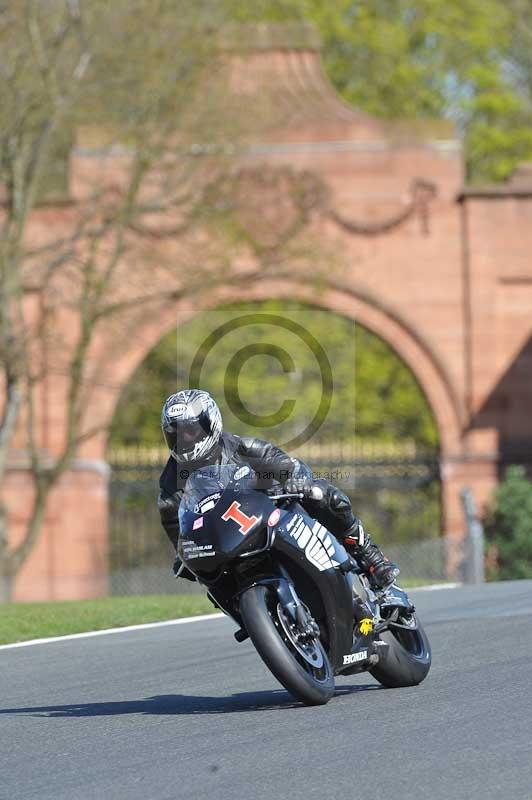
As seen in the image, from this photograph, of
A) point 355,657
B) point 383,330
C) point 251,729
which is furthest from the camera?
point 383,330

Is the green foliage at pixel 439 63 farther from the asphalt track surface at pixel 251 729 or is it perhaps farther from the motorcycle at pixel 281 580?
the motorcycle at pixel 281 580

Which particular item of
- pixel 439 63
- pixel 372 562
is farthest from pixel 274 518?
pixel 439 63

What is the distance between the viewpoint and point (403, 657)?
8.21m

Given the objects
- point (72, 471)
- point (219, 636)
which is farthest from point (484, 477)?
point (219, 636)

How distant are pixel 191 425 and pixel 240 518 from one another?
1.74ft

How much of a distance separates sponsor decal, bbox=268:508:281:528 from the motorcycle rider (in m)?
0.20

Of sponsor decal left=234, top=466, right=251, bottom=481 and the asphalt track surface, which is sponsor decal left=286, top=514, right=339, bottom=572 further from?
the asphalt track surface

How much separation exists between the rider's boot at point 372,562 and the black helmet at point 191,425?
1.01 meters

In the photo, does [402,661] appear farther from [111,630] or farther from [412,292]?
[412,292]

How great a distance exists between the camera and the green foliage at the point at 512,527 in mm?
25484

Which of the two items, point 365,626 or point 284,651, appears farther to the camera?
point 365,626

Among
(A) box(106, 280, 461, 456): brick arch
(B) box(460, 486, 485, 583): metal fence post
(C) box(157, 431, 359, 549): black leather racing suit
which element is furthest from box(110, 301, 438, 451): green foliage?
(C) box(157, 431, 359, 549): black leather racing suit

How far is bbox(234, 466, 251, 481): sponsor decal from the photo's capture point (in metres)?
7.52

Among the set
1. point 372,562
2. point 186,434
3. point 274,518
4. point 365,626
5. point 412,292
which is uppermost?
point 412,292
